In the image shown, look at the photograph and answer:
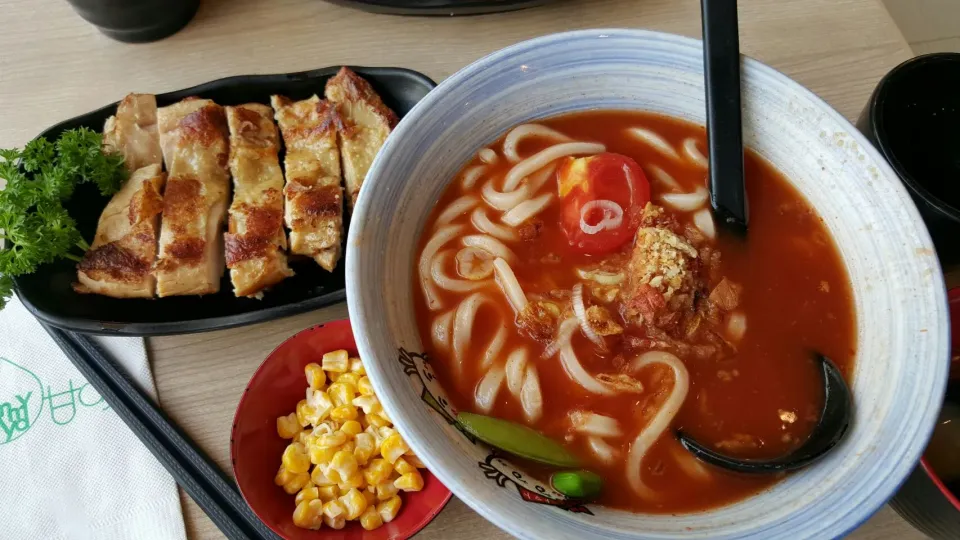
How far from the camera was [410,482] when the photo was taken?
171 centimetres

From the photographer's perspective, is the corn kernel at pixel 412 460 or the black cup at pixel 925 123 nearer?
the corn kernel at pixel 412 460

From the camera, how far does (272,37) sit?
262 centimetres

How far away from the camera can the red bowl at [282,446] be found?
1.68m

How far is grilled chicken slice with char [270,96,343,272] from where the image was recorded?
7.00ft

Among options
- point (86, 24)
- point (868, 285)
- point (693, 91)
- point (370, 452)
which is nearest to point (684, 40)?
point (693, 91)

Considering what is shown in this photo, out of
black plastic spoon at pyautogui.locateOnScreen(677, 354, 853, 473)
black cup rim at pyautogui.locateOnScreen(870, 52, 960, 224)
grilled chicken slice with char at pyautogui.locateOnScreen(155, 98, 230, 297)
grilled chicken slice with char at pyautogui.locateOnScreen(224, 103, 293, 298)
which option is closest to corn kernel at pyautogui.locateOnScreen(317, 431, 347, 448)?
grilled chicken slice with char at pyautogui.locateOnScreen(224, 103, 293, 298)

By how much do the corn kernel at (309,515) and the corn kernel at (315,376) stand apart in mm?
337

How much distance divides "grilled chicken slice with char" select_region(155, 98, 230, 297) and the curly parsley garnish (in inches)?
8.4

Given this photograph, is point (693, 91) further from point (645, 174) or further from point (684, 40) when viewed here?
point (645, 174)

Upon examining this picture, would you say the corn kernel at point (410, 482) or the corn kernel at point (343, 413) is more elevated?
the corn kernel at point (343, 413)

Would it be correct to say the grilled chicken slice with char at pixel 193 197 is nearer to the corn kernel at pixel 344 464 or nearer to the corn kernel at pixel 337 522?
the corn kernel at pixel 344 464

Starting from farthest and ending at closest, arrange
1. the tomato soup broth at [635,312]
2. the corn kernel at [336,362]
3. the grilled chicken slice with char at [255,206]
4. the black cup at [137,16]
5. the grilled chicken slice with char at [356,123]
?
the black cup at [137,16]
the grilled chicken slice with char at [356,123]
the grilled chicken slice with char at [255,206]
the corn kernel at [336,362]
the tomato soup broth at [635,312]

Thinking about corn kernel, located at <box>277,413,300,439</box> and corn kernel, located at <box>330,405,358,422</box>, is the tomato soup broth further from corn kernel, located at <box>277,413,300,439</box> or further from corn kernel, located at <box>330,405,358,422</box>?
corn kernel, located at <box>277,413,300,439</box>

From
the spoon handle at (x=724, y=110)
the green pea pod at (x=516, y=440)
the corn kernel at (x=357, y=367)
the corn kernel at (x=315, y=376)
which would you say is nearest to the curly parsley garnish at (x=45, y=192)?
the corn kernel at (x=315, y=376)
